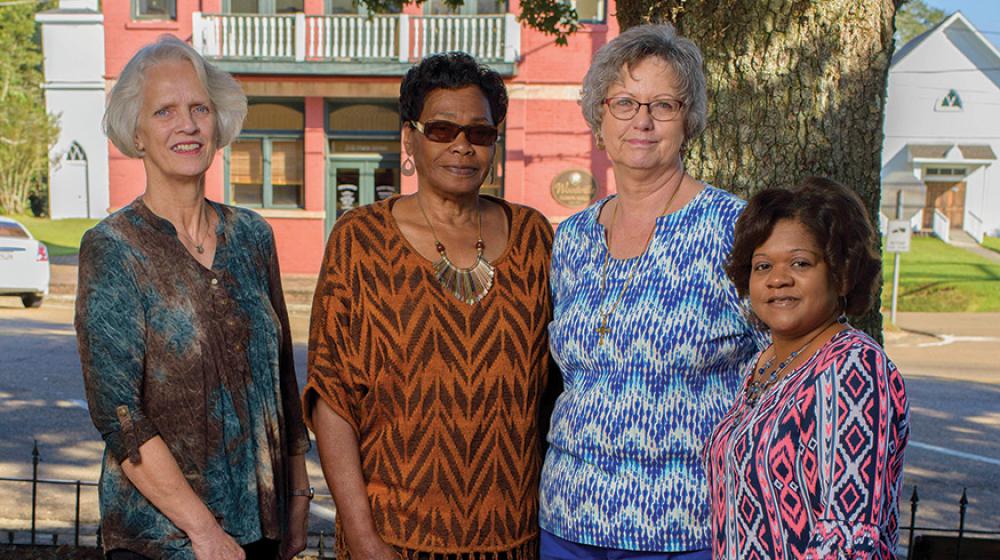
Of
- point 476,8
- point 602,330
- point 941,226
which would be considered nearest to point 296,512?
point 602,330

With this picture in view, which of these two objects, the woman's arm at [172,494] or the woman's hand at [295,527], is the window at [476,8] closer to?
the woman's hand at [295,527]

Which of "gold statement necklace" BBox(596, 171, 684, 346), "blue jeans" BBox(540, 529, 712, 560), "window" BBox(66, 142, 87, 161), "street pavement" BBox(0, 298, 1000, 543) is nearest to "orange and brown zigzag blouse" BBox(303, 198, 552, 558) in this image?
"blue jeans" BBox(540, 529, 712, 560)

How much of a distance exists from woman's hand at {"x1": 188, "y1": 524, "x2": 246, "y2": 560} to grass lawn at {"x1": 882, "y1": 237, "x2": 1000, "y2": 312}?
18.1 meters

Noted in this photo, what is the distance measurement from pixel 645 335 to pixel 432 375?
611 mm

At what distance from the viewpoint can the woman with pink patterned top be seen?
6.06 feet

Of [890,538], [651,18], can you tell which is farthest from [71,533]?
[890,538]

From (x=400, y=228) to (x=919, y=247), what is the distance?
35.6m

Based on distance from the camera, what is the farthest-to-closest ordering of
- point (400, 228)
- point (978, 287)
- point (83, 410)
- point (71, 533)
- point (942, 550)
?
1. point (978, 287)
2. point (83, 410)
3. point (71, 533)
4. point (942, 550)
5. point (400, 228)

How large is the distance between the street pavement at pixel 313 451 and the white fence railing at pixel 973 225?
25.4 m

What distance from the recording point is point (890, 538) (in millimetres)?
1948

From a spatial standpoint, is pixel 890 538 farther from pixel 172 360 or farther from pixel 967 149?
pixel 967 149

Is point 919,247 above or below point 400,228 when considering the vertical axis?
below

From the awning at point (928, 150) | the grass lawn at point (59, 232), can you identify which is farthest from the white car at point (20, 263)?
the awning at point (928, 150)

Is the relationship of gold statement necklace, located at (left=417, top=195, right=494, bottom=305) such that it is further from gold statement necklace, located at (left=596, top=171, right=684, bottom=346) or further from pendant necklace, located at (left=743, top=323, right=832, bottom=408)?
pendant necklace, located at (left=743, top=323, right=832, bottom=408)
